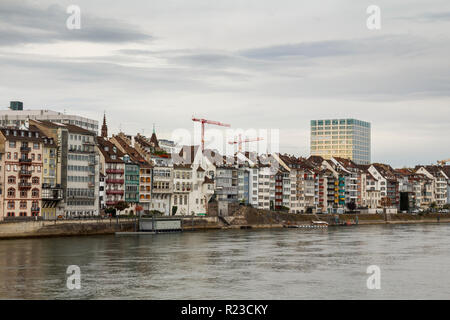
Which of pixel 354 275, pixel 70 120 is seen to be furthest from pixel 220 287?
pixel 70 120

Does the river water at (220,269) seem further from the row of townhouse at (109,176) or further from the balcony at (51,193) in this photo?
the balcony at (51,193)

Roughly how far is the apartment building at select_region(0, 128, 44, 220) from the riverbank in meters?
7.84

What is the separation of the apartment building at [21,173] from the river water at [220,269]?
14678 mm

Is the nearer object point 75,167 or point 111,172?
point 75,167

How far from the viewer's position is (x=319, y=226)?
547 feet

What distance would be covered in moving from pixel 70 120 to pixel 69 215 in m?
73.3

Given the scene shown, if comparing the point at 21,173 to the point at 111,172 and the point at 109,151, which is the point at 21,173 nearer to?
the point at 111,172

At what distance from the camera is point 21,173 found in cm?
11906

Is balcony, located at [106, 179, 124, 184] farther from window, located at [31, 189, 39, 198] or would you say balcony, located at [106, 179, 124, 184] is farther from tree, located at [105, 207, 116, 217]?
window, located at [31, 189, 39, 198]

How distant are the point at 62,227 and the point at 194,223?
1397 inches

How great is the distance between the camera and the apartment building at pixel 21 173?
116625mm

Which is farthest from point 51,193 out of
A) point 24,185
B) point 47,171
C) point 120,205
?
point 120,205

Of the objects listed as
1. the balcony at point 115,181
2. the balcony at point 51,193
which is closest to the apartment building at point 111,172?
the balcony at point 115,181

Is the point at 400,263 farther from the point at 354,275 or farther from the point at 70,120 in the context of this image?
the point at 70,120
